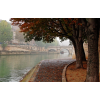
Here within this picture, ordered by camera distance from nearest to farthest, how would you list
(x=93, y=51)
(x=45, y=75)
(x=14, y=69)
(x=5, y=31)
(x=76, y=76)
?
(x=93, y=51), (x=76, y=76), (x=45, y=75), (x=14, y=69), (x=5, y=31)

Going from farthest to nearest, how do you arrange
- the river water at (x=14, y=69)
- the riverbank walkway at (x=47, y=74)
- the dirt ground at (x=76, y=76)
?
the river water at (x=14, y=69)
the riverbank walkway at (x=47, y=74)
the dirt ground at (x=76, y=76)

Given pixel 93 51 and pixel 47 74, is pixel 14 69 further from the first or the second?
pixel 93 51

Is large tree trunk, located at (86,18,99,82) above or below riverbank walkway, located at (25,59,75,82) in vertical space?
above

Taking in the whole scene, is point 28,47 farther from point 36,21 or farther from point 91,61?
point 91,61

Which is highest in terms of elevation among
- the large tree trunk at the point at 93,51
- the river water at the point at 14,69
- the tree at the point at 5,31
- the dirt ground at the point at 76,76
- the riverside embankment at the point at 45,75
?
the tree at the point at 5,31

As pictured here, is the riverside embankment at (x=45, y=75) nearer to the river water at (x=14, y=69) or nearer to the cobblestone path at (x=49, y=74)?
the cobblestone path at (x=49, y=74)

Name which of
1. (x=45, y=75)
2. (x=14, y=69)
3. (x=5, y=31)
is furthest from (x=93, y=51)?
(x=5, y=31)

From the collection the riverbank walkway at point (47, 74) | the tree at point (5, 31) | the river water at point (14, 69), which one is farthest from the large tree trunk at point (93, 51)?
the tree at point (5, 31)

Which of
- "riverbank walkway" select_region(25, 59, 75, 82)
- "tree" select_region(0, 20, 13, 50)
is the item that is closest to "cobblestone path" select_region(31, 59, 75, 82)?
"riverbank walkway" select_region(25, 59, 75, 82)

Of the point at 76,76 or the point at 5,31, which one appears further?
the point at 5,31

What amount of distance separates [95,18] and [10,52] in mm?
34094

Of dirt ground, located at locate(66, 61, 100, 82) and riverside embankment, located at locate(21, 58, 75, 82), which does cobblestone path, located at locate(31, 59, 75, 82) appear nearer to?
riverside embankment, located at locate(21, 58, 75, 82)

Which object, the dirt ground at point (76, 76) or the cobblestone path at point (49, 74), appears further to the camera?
the cobblestone path at point (49, 74)

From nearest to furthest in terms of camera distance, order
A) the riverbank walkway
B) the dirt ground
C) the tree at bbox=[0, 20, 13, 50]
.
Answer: the dirt ground, the riverbank walkway, the tree at bbox=[0, 20, 13, 50]
